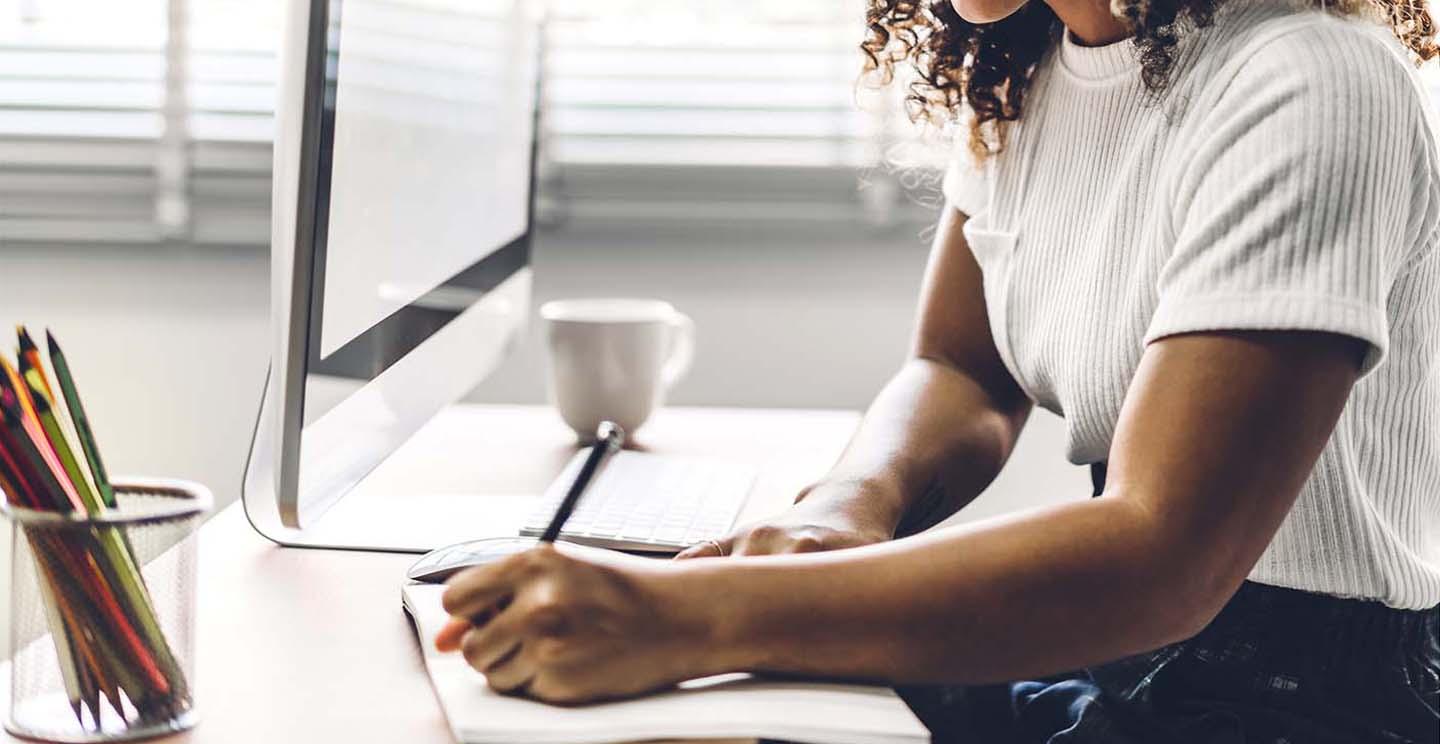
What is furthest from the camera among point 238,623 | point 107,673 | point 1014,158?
Result: point 1014,158

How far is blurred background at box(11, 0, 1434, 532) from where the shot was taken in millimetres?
1906

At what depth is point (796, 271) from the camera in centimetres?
200

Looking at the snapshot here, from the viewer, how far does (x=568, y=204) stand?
198 cm

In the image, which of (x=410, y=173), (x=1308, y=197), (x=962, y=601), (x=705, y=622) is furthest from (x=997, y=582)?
(x=410, y=173)

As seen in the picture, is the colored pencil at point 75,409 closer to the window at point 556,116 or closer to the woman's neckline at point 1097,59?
the woman's neckline at point 1097,59

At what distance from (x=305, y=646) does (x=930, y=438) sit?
0.46 meters

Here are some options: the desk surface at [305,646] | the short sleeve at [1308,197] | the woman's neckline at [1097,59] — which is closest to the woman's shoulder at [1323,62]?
the short sleeve at [1308,197]

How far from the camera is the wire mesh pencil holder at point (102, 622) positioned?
0.60 meters

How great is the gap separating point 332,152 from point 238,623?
259 millimetres

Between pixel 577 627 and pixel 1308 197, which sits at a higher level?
pixel 1308 197

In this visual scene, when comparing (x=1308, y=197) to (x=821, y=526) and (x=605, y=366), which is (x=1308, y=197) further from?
(x=605, y=366)

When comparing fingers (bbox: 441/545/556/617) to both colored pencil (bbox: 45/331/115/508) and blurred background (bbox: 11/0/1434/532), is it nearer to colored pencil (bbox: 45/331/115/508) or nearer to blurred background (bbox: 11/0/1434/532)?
colored pencil (bbox: 45/331/115/508)

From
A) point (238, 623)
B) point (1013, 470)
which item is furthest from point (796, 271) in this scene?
point (238, 623)

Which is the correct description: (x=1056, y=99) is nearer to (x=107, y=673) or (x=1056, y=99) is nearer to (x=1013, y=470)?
(x=107, y=673)
